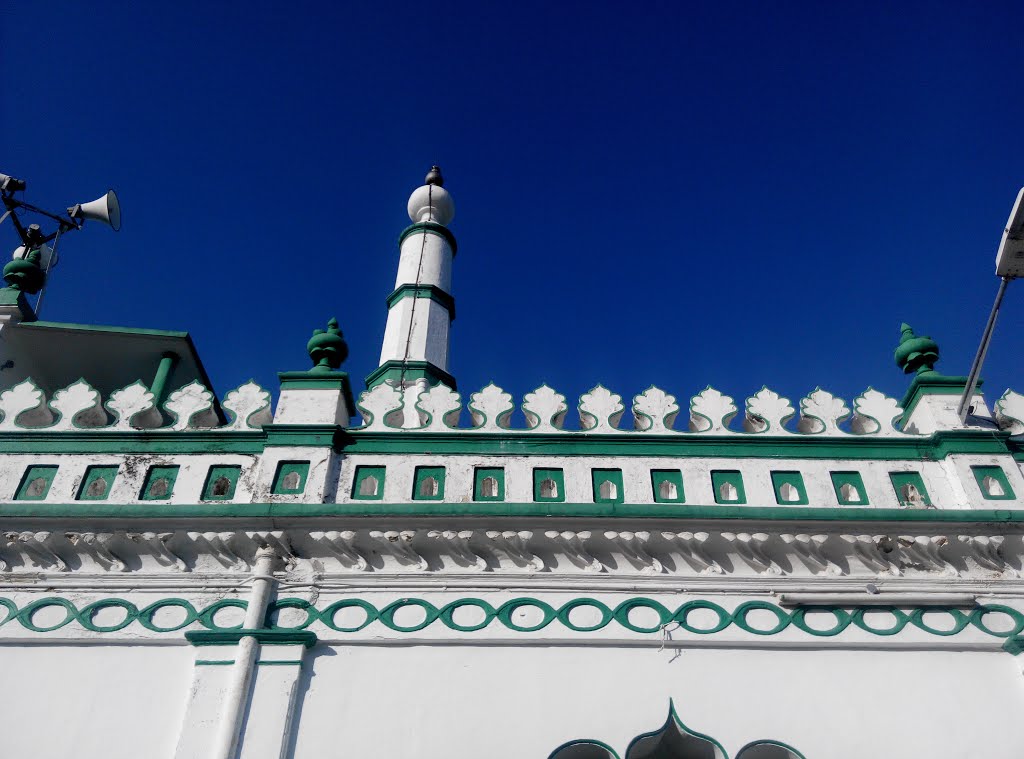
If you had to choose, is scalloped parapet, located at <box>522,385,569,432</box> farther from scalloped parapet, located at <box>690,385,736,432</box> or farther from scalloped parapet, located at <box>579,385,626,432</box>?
scalloped parapet, located at <box>690,385,736,432</box>

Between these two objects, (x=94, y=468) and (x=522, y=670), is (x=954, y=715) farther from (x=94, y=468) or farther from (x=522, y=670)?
(x=94, y=468)

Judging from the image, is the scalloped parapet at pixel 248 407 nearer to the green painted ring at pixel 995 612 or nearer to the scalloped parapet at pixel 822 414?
the scalloped parapet at pixel 822 414

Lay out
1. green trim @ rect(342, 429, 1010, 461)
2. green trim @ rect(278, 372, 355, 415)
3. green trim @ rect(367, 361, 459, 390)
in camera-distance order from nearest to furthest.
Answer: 1. green trim @ rect(342, 429, 1010, 461)
2. green trim @ rect(278, 372, 355, 415)
3. green trim @ rect(367, 361, 459, 390)

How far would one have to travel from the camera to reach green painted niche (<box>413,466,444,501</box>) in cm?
523

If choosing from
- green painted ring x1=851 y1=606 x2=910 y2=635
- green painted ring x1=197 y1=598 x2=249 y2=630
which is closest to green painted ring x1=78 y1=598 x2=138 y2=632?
green painted ring x1=197 y1=598 x2=249 y2=630

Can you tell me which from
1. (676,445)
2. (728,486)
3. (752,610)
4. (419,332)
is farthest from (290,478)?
(419,332)

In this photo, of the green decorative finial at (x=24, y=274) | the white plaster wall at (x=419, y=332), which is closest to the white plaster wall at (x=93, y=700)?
the green decorative finial at (x=24, y=274)

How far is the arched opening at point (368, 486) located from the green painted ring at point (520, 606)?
3.37 ft

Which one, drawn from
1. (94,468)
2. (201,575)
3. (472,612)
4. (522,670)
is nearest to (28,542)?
(94,468)

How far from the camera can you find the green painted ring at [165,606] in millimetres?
4695

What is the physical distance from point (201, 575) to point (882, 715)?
3428mm

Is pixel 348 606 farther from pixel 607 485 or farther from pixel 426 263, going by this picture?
pixel 426 263

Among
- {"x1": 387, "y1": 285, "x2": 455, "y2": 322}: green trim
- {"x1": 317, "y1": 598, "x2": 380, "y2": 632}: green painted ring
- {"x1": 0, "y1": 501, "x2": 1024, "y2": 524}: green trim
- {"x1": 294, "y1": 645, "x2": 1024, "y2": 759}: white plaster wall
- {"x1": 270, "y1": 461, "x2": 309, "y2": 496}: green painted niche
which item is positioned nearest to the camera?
{"x1": 294, "y1": 645, "x2": 1024, "y2": 759}: white plaster wall

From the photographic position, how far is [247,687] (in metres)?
4.39
